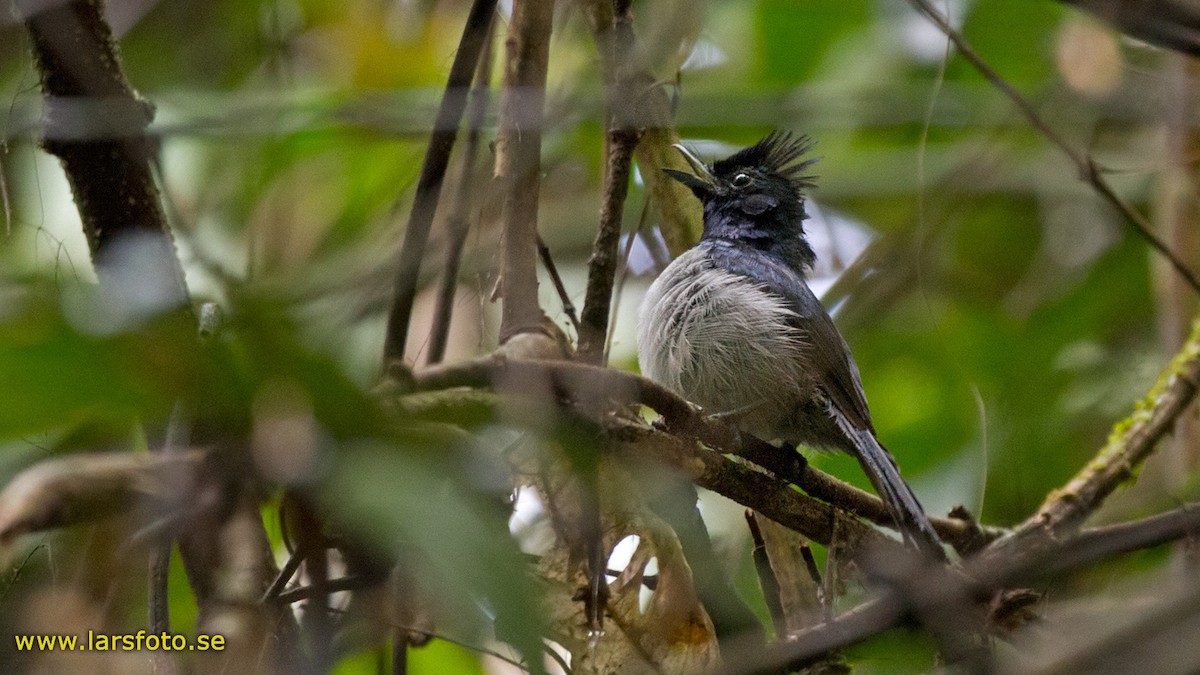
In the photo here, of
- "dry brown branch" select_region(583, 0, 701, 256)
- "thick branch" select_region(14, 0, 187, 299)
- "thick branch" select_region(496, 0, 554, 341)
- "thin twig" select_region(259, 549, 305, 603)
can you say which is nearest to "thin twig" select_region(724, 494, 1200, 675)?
"thin twig" select_region(259, 549, 305, 603)

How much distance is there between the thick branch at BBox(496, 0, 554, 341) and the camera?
9.92ft

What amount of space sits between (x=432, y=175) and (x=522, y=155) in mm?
272

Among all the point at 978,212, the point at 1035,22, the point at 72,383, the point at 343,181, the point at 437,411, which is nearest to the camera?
the point at 72,383

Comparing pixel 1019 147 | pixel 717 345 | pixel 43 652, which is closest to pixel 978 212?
pixel 1019 147

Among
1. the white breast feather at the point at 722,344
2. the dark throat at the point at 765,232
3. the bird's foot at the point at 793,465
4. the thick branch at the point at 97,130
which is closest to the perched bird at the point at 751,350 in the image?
the white breast feather at the point at 722,344

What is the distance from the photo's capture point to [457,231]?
326cm

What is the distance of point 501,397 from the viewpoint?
1771 mm

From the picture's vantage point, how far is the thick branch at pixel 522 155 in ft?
9.92

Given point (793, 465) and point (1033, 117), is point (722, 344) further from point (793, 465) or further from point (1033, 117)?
point (1033, 117)

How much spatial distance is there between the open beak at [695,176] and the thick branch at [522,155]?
0.74 m

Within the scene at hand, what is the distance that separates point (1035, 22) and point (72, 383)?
17.7 feet

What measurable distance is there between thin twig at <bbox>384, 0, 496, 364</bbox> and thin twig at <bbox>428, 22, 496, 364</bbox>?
9 cm

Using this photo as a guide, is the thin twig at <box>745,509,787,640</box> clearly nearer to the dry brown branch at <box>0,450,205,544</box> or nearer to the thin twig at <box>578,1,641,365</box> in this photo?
the thin twig at <box>578,1,641,365</box>

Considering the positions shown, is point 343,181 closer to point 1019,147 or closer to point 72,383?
point 1019,147
